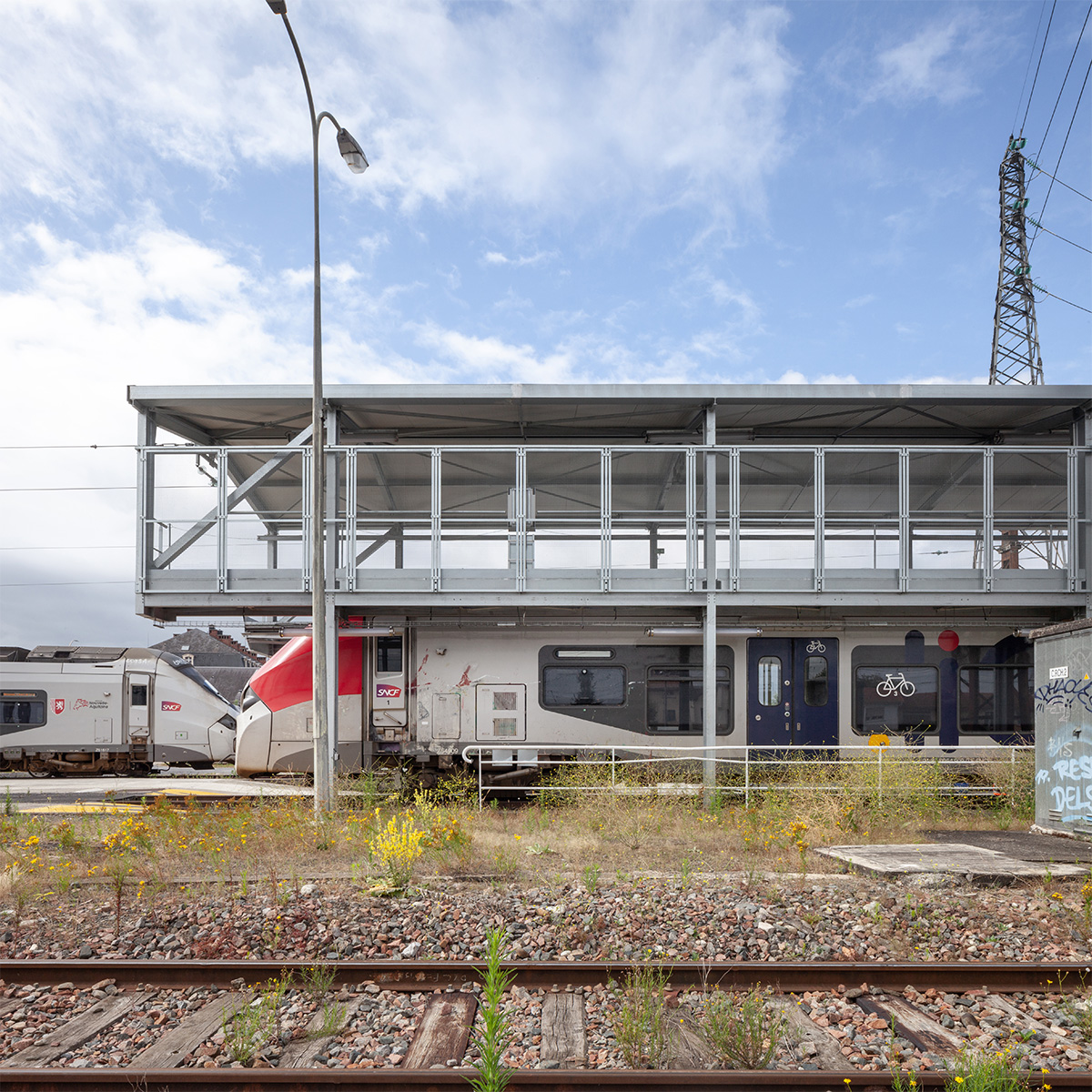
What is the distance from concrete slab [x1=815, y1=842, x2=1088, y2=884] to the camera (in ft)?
28.2

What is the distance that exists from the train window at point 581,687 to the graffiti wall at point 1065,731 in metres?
6.08

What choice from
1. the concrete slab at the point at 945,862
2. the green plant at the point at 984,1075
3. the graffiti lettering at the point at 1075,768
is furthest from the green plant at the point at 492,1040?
the graffiti lettering at the point at 1075,768

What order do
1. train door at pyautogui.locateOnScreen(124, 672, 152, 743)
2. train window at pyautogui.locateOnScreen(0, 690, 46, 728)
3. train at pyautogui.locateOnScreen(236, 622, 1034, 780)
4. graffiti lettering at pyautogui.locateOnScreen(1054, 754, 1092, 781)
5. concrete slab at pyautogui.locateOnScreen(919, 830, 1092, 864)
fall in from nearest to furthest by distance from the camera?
concrete slab at pyautogui.locateOnScreen(919, 830, 1092, 864)
graffiti lettering at pyautogui.locateOnScreen(1054, 754, 1092, 781)
train at pyautogui.locateOnScreen(236, 622, 1034, 780)
train window at pyautogui.locateOnScreen(0, 690, 46, 728)
train door at pyautogui.locateOnScreen(124, 672, 152, 743)

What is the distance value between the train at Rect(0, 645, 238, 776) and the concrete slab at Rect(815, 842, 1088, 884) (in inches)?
600

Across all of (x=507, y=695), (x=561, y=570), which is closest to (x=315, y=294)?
(x=561, y=570)

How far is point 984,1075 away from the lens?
420cm

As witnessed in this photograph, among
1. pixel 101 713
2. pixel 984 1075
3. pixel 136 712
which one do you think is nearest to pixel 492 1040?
pixel 984 1075

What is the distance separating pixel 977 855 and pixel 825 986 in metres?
4.61

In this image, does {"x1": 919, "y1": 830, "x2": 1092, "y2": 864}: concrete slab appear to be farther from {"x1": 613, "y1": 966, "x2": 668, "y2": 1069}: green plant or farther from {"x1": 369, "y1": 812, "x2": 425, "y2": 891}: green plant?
{"x1": 369, "y1": 812, "x2": 425, "y2": 891}: green plant

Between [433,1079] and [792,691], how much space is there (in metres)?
11.0

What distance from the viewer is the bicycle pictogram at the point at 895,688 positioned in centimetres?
1448

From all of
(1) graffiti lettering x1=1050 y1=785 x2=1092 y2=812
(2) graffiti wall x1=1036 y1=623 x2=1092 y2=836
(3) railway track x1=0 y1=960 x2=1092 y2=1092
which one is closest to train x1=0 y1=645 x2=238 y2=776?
(3) railway track x1=0 y1=960 x2=1092 y2=1092

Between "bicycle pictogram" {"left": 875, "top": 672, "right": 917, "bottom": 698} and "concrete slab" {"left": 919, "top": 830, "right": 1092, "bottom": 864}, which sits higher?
"bicycle pictogram" {"left": 875, "top": 672, "right": 917, "bottom": 698}

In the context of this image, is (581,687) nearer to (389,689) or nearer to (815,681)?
(389,689)
